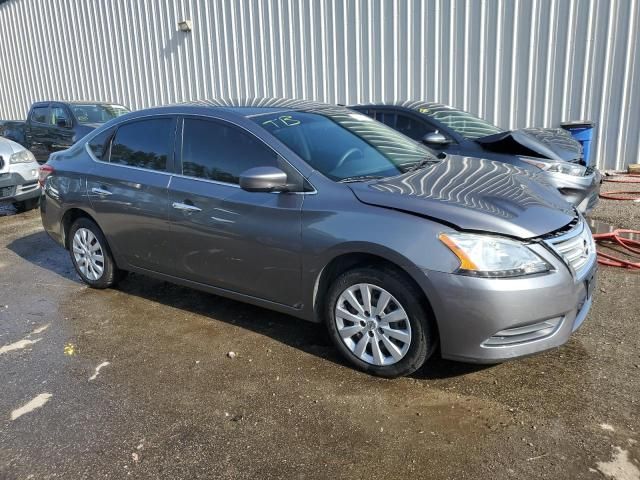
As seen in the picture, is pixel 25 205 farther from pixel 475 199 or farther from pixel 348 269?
pixel 475 199

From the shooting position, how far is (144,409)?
3076 millimetres

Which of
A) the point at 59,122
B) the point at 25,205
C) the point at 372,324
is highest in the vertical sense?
the point at 59,122

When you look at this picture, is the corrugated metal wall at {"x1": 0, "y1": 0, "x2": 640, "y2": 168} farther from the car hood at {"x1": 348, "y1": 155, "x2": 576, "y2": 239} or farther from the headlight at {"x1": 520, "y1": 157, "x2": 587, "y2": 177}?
the car hood at {"x1": 348, "y1": 155, "x2": 576, "y2": 239}

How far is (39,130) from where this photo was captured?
11.5 meters

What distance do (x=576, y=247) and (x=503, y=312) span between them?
692mm

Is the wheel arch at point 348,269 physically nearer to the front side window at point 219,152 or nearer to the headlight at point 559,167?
the front side window at point 219,152

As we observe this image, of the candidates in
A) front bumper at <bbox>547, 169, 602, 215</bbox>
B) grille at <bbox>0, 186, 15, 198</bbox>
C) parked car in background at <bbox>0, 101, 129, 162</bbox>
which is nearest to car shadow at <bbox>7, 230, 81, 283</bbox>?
grille at <bbox>0, 186, 15, 198</bbox>

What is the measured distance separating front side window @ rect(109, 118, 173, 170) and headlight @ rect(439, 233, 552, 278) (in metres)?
2.38

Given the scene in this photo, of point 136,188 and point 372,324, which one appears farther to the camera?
point 136,188

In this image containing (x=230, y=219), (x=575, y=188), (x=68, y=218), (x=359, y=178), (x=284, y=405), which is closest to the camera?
(x=284, y=405)

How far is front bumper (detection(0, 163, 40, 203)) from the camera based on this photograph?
8.05m

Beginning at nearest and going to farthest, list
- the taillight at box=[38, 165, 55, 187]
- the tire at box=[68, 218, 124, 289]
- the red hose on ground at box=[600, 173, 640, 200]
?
the tire at box=[68, 218, 124, 289] → the taillight at box=[38, 165, 55, 187] → the red hose on ground at box=[600, 173, 640, 200]

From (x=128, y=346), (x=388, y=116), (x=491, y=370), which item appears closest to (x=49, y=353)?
(x=128, y=346)

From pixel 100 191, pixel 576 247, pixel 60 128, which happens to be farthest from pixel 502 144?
pixel 60 128
